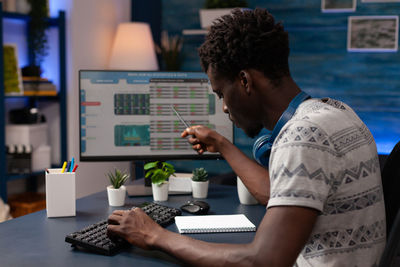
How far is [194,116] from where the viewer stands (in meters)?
1.97

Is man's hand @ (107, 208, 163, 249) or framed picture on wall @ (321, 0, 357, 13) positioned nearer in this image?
man's hand @ (107, 208, 163, 249)

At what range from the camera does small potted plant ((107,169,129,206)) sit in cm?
170

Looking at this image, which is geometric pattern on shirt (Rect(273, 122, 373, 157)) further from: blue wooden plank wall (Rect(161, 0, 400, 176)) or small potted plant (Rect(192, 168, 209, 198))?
blue wooden plank wall (Rect(161, 0, 400, 176))

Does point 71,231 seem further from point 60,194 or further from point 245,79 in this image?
point 245,79

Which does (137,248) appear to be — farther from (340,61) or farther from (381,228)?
(340,61)

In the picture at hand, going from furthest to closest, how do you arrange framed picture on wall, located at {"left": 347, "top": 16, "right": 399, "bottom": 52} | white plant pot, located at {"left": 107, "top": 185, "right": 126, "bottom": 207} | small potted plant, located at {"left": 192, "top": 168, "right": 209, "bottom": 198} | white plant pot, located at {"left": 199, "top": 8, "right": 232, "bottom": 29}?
white plant pot, located at {"left": 199, "top": 8, "right": 232, "bottom": 29} < framed picture on wall, located at {"left": 347, "top": 16, "right": 399, "bottom": 52} < small potted plant, located at {"left": 192, "top": 168, "right": 209, "bottom": 198} < white plant pot, located at {"left": 107, "top": 185, "right": 126, "bottom": 207}

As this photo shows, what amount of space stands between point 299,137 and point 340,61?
9.43ft

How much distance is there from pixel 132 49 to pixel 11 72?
38.0 inches

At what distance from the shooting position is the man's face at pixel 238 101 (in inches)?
44.9

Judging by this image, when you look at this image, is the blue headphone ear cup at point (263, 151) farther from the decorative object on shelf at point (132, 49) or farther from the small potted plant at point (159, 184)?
the decorative object on shelf at point (132, 49)

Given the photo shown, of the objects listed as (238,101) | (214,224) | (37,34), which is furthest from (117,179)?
(37,34)

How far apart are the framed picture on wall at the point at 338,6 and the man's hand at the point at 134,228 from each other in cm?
282

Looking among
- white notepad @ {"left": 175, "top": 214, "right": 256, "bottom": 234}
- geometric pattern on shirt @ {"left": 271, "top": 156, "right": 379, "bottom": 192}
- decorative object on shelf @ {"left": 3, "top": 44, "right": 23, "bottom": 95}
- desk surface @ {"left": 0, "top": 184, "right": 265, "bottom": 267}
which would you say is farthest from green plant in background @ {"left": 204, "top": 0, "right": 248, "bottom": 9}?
geometric pattern on shirt @ {"left": 271, "top": 156, "right": 379, "bottom": 192}

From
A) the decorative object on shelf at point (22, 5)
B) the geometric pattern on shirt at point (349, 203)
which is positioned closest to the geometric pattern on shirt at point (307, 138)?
the geometric pattern on shirt at point (349, 203)
